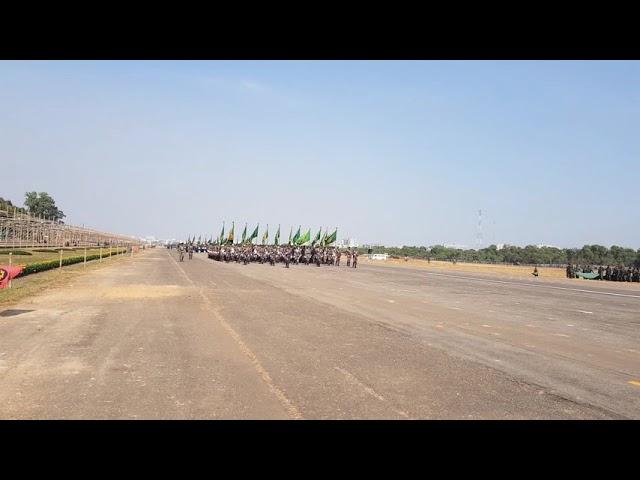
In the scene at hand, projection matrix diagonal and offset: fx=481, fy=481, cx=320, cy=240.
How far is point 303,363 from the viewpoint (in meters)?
7.52

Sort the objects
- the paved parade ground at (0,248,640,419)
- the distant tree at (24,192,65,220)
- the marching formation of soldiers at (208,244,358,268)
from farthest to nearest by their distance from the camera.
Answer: the distant tree at (24,192,65,220) < the marching formation of soldiers at (208,244,358,268) < the paved parade ground at (0,248,640,419)

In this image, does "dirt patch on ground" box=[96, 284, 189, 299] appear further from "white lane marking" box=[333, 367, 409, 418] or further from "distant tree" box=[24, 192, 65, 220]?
"distant tree" box=[24, 192, 65, 220]

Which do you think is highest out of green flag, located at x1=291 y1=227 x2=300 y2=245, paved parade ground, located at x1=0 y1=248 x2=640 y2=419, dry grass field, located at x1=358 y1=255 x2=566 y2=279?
green flag, located at x1=291 y1=227 x2=300 y2=245

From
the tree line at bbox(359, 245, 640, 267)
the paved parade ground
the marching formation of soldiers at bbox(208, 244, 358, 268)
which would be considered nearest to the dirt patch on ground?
the paved parade ground

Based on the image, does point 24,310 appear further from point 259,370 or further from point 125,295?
point 259,370

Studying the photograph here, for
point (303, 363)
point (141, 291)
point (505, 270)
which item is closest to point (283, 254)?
point (505, 270)

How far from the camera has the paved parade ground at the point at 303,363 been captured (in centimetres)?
536

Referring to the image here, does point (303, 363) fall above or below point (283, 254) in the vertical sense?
below

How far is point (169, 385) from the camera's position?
19.9ft

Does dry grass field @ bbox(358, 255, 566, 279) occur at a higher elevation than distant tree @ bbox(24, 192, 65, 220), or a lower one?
lower

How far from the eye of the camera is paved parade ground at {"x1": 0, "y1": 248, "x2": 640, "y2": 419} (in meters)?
5.36

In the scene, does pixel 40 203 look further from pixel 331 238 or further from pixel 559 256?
pixel 559 256

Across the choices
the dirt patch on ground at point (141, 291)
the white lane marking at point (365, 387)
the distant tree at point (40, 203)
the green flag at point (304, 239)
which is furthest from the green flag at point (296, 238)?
the distant tree at point (40, 203)
